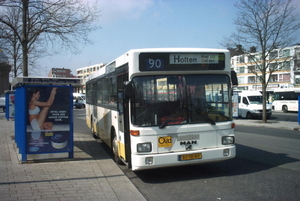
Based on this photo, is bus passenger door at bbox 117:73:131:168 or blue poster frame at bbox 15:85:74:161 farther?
blue poster frame at bbox 15:85:74:161

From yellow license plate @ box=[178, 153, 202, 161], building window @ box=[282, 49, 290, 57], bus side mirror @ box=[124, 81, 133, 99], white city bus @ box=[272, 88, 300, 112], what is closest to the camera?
bus side mirror @ box=[124, 81, 133, 99]

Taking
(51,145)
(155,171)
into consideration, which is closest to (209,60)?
(155,171)

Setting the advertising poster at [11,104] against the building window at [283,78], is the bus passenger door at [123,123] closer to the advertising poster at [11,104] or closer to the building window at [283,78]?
the advertising poster at [11,104]

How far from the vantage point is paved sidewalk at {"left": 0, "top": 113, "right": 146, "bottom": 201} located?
5.61 meters

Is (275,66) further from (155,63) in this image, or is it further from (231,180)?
(155,63)

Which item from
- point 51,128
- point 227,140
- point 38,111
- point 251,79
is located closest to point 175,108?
point 227,140

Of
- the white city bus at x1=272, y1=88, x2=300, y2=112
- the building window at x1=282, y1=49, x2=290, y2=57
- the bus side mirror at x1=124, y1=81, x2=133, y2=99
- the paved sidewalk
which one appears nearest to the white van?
the building window at x1=282, y1=49, x2=290, y2=57

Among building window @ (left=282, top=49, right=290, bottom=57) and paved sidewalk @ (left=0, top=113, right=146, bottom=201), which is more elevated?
building window @ (left=282, top=49, right=290, bottom=57)

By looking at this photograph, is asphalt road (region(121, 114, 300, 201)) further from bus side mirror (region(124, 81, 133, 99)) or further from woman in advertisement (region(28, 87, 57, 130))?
woman in advertisement (region(28, 87, 57, 130))

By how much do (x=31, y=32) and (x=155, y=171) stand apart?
8221 millimetres

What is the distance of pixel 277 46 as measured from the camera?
66.6 feet

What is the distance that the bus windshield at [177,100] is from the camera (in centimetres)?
656

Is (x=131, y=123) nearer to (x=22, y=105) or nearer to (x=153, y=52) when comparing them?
(x=153, y=52)

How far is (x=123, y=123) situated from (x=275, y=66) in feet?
57.7
